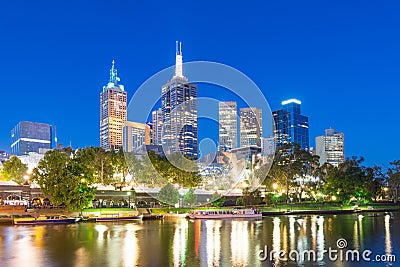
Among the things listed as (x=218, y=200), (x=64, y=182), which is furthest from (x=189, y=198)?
(x=64, y=182)

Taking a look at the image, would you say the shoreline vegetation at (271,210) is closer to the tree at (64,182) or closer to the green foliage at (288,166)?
the tree at (64,182)

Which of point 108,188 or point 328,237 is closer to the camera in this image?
point 328,237

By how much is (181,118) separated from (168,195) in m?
99.1

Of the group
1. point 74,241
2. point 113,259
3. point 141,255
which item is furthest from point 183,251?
point 74,241

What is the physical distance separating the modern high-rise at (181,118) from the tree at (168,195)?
77099mm

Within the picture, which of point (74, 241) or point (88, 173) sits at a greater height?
point (88, 173)

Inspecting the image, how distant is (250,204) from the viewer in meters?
88.9

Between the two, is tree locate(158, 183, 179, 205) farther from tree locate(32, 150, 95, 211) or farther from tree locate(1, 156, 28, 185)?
tree locate(1, 156, 28, 185)

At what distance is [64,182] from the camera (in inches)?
2552

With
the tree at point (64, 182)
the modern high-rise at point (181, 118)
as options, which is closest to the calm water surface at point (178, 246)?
the tree at point (64, 182)

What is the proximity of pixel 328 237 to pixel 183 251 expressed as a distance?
15.5 m

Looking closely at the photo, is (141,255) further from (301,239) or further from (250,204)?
(250,204)
